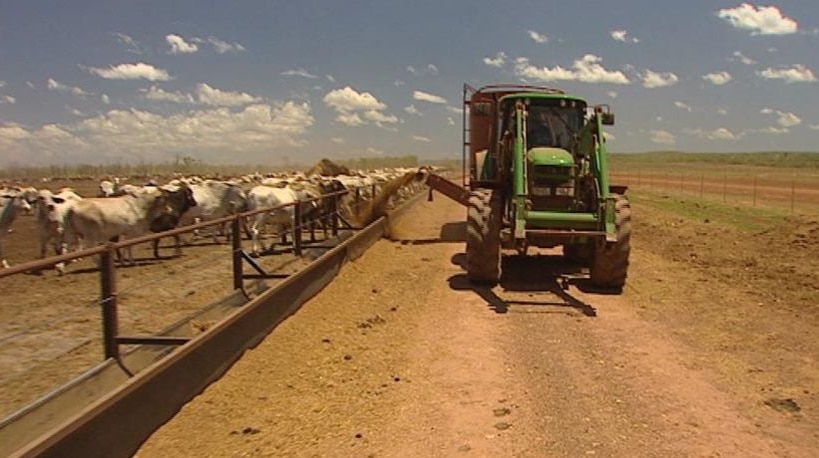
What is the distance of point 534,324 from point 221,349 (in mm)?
4098

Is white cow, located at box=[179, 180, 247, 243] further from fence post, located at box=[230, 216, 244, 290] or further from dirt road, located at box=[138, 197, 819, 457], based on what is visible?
fence post, located at box=[230, 216, 244, 290]

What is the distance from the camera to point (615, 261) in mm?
10711

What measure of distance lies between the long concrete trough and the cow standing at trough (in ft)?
23.8

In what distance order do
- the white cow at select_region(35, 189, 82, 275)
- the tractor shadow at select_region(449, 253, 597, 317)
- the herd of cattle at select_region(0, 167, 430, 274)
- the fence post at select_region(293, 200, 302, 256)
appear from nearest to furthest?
the tractor shadow at select_region(449, 253, 597, 317) → the fence post at select_region(293, 200, 302, 256) → the herd of cattle at select_region(0, 167, 430, 274) → the white cow at select_region(35, 189, 82, 275)

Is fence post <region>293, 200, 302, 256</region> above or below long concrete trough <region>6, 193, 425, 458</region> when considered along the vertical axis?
above

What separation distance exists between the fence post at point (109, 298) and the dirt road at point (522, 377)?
834mm

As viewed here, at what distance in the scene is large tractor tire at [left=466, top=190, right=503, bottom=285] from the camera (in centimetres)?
1096

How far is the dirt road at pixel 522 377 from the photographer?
5.10 m

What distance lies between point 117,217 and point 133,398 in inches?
413

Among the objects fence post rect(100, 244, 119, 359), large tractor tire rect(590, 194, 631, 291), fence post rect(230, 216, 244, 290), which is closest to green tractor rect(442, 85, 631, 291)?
large tractor tire rect(590, 194, 631, 291)

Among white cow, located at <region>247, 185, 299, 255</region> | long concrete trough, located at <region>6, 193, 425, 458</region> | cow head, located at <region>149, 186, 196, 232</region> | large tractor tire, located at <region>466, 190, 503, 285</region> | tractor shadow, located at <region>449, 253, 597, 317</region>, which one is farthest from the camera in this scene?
cow head, located at <region>149, 186, 196, 232</region>

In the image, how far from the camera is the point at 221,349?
6531 millimetres

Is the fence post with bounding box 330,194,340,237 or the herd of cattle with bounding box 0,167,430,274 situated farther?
the fence post with bounding box 330,194,340,237

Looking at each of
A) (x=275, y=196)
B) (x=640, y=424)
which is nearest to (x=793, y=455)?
(x=640, y=424)
